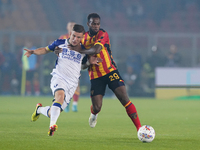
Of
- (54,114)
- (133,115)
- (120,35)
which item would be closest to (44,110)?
(54,114)

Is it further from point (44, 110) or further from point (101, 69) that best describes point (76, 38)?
point (44, 110)

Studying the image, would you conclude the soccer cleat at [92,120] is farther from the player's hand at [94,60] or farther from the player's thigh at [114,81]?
the player's hand at [94,60]

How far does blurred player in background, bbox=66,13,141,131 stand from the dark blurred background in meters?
11.8

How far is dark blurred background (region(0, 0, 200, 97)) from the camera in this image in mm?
18250

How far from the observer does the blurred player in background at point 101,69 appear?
233 inches

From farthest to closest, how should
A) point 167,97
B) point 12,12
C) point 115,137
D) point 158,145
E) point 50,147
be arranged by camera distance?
1. point 12,12
2. point 167,97
3. point 115,137
4. point 158,145
5. point 50,147

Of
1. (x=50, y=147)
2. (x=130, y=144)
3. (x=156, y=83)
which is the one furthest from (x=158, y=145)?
(x=156, y=83)

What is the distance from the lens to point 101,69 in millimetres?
6160

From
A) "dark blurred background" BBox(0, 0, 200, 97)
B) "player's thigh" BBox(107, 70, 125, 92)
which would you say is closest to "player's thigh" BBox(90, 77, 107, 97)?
"player's thigh" BBox(107, 70, 125, 92)

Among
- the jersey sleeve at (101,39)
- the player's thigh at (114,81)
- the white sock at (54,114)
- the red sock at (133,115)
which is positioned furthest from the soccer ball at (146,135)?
the jersey sleeve at (101,39)

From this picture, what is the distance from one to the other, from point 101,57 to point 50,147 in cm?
196

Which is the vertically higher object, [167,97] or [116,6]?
[116,6]

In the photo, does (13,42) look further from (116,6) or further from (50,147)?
(50,147)

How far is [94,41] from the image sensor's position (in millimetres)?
6203
